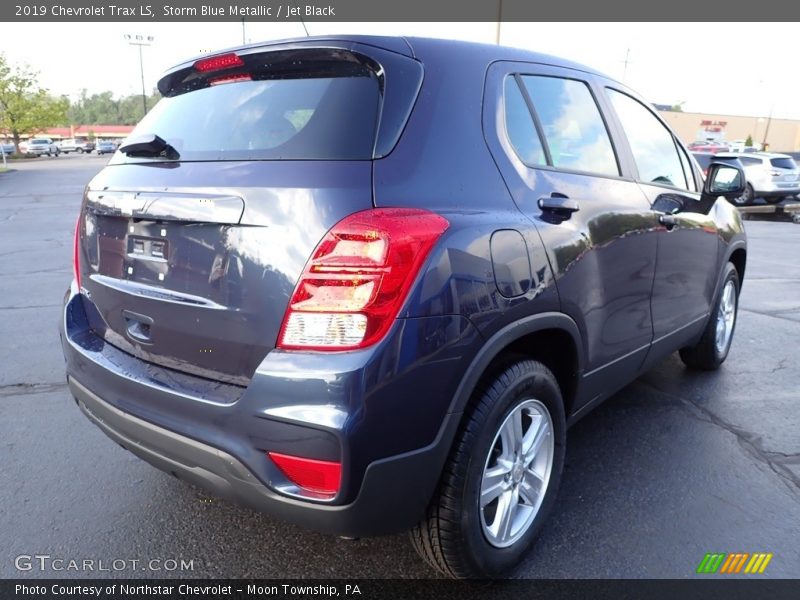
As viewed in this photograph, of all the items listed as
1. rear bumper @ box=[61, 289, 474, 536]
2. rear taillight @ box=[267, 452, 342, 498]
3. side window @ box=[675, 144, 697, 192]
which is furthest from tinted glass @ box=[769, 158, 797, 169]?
rear taillight @ box=[267, 452, 342, 498]

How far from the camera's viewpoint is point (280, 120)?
2084mm

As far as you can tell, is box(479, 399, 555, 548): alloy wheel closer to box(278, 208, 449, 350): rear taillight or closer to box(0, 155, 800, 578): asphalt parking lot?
box(0, 155, 800, 578): asphalt parking lot

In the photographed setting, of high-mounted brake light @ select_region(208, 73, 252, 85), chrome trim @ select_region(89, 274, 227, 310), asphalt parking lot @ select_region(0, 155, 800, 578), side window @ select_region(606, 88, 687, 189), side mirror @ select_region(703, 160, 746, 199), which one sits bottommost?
asphalt parking lot @ select_region(0, 155, 800, 578)

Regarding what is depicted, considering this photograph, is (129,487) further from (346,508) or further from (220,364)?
(346,508)

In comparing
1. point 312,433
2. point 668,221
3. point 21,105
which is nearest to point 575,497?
point 668,221

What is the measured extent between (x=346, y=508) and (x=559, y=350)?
1190 millimetres

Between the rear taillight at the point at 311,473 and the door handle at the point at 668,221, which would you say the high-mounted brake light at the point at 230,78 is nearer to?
the rear taillight at the point at 311,473

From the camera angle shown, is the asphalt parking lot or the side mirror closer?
the asphalt parking lot

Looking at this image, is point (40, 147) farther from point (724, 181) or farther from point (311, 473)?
point (311, 473)

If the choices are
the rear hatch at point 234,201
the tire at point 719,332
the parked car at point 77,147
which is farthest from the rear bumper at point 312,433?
the parked car at point 77,147

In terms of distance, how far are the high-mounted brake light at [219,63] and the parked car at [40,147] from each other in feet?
224

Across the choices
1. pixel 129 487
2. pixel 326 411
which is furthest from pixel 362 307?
pixel 129 487

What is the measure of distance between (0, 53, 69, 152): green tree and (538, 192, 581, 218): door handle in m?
64.0

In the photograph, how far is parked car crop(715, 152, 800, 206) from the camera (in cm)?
1975
